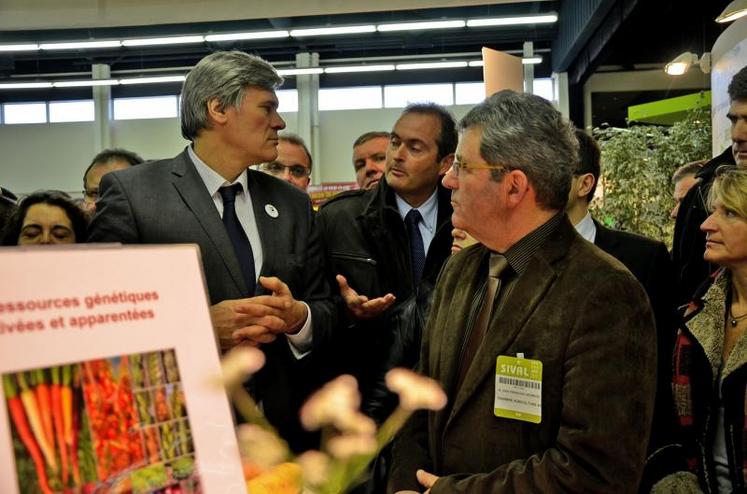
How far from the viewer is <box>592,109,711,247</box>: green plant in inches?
272

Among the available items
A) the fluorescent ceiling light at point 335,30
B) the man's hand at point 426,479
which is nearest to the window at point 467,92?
the fluorescent ceiling light at point 335,30

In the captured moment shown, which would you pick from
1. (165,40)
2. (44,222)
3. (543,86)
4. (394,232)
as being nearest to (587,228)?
(394,232)

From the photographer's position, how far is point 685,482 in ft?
6.66

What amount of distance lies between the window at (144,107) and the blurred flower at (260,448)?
15.9 m

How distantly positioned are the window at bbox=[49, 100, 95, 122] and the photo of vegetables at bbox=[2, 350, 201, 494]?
17025mm

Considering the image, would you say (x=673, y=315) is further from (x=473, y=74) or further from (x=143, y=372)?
(x=473, y=74)

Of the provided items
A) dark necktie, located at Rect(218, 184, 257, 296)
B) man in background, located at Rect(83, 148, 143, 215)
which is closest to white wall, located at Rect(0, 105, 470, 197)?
man in background, located at Rect(83, 148, 143, 215)

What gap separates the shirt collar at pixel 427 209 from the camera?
2885mm

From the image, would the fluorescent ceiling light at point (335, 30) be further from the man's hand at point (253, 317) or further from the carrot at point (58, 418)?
the carrot at point (58, 418)

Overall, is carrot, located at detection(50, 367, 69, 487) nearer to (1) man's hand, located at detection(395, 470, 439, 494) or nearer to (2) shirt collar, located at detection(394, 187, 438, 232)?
(1) man's hand, located at detection(395, 470, 439, 494)

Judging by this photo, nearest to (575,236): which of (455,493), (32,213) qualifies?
(455,493)

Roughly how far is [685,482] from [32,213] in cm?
234

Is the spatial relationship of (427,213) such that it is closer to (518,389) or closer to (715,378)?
(715,378)

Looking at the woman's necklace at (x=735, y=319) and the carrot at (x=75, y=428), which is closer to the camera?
the carrot at (x=75, y=428)
